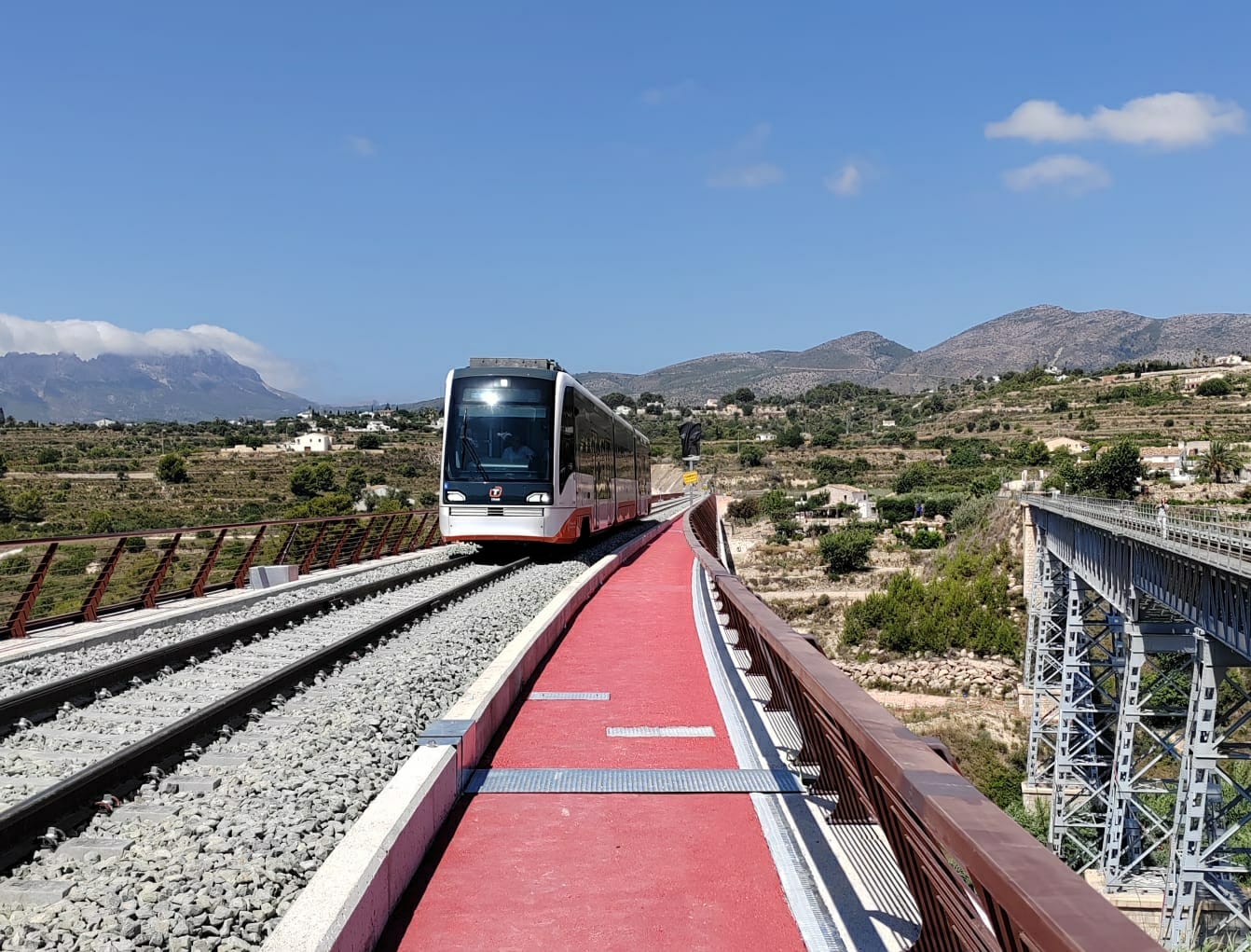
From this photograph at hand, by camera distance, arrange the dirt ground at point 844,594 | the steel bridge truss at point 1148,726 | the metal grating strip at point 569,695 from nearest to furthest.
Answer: the metal grating strip at point 569,695, the steel bridge truss at point 1148,726, the dirt ground at point 844,594

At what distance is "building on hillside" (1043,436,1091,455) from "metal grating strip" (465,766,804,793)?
94.4 m

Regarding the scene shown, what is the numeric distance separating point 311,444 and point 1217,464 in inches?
3075

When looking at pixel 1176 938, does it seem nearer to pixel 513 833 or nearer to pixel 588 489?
pixel 588 489

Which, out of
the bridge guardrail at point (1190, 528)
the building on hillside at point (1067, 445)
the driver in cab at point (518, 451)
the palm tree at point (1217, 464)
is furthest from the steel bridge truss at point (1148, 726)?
the building on hillside at point (1067, 445)

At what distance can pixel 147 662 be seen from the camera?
398 inches

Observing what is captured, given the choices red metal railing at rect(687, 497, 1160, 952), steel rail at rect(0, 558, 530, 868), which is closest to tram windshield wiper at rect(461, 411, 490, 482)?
steel rail at rect(0, 558, 530, 868)

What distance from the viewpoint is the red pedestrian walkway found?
4.26 metres

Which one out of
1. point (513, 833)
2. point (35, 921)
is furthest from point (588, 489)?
point (35, 921)

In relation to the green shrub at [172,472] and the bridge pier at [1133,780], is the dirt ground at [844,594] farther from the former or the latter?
the green shrub at [172,472]

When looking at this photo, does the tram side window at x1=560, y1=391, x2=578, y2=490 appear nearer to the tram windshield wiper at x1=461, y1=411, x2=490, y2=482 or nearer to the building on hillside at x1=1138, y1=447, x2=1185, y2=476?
the tram windshield wiper at x1=461, y1=411, x2=490, y2=482

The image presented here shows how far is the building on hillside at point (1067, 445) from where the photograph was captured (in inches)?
3821

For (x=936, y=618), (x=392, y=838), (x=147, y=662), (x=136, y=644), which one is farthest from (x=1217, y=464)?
(x=392, y=838)

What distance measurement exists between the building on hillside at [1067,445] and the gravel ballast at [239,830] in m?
94.4

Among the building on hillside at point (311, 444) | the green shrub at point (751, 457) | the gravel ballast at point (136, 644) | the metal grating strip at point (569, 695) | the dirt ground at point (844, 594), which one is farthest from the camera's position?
the green shrub at point (751, 457)
